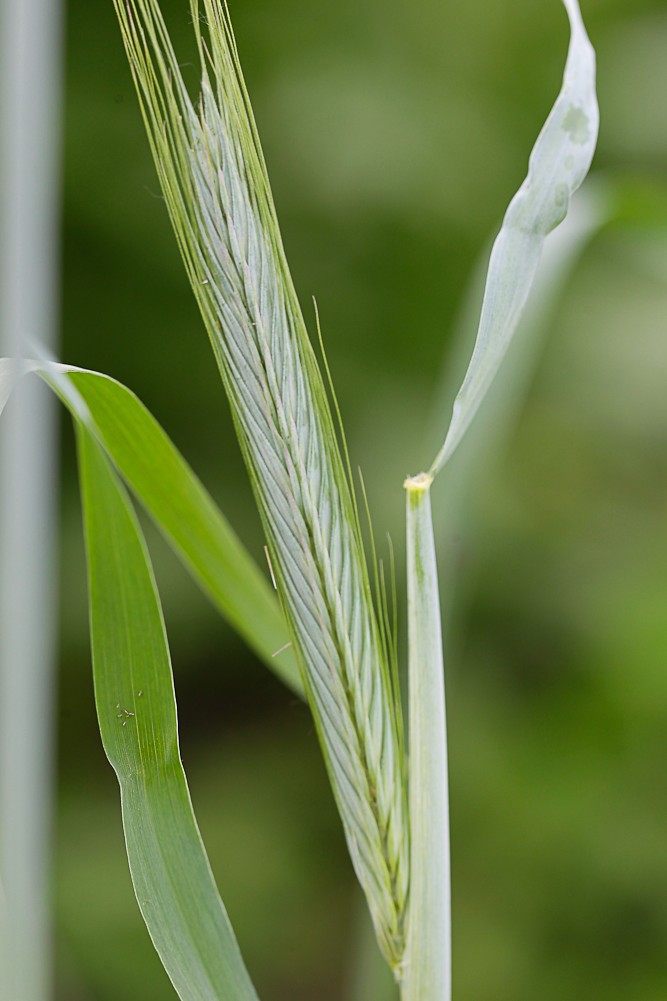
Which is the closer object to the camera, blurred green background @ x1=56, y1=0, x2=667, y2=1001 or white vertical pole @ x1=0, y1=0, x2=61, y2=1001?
white vertical pole @ x1=0, y1=0, x2=61, y2=1001

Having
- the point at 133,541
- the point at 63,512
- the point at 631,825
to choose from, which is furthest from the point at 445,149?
the point at 133,541

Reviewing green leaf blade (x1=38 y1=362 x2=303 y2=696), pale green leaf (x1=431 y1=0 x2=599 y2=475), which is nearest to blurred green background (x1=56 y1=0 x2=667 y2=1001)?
green leaf blade (x1=38 y1=362 x2=303 y2=696)

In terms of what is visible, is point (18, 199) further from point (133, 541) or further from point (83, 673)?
point (83, 673)

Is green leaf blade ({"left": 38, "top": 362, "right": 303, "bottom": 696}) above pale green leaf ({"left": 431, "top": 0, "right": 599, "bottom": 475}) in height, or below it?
below

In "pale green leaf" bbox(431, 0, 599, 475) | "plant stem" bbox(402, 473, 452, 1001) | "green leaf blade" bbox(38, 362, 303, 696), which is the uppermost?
"pale green leaf" bbox(431, 0, 599, 475)

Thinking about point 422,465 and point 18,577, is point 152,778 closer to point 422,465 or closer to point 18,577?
point 18,577

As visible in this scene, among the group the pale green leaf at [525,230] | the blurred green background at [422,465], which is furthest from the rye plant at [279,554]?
the blurred green background at [422,465]

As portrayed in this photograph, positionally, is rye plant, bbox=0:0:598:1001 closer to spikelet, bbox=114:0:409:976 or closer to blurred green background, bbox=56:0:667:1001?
spikelet, bbox=114:0:409:976
